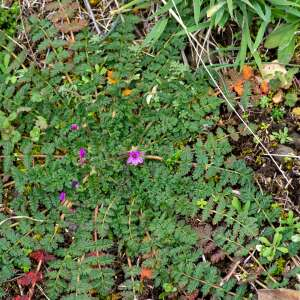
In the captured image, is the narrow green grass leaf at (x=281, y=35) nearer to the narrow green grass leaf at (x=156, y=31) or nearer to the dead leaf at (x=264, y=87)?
the dead leaf at (x=264, y=87)

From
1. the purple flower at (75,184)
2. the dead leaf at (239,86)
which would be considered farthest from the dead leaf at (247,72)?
the purple flower at (75,184)

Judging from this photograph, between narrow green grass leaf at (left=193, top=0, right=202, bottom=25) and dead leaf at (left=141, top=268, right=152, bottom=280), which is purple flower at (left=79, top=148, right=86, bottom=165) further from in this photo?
narrow green grass leaf at (left=193, top=0, right=202, bottom=25)

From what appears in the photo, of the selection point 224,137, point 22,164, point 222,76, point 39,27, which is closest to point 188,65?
point 222,76

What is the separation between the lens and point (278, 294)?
3.14 metres

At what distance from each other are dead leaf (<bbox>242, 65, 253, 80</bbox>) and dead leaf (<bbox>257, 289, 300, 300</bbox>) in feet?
4.08

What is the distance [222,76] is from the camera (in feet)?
11.6

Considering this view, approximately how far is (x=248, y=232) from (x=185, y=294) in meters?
0.49

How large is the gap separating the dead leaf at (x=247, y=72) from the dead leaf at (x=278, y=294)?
1.24m

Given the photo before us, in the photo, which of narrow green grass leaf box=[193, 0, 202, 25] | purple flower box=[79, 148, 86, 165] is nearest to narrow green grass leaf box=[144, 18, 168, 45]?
narrow green grass leaf box=[193, 0, 202, 25]

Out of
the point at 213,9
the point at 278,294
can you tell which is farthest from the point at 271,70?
the point at 278,294

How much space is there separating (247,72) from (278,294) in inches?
51.1

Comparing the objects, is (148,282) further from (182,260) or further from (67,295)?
(67,295)

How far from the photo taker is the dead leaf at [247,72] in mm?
3510

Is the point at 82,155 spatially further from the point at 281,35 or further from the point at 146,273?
the point at 281,35
